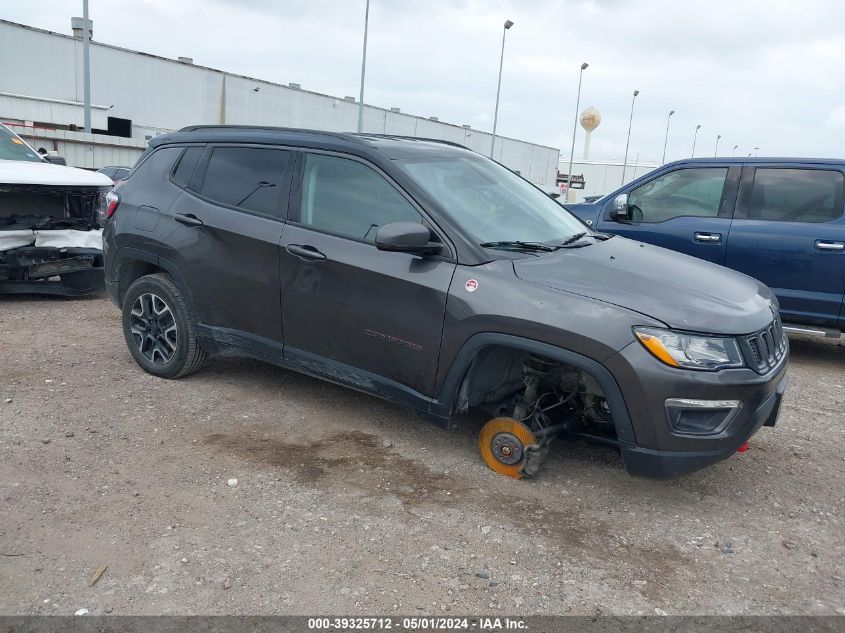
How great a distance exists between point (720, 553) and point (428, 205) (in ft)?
7.36

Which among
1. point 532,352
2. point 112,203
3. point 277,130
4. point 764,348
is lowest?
point 532,352

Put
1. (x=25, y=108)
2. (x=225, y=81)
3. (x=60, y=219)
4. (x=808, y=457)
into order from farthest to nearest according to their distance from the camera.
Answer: (x=225, y=81) → (x=25, y=108) → (x=60, y=219) → (x=808, y=457)

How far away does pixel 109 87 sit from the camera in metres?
37.8

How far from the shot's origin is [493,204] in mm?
4172

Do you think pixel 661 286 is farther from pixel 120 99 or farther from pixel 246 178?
pixel 120 99

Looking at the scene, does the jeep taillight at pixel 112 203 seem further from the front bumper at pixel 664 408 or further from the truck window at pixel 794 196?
the truck window at pixel 794 196

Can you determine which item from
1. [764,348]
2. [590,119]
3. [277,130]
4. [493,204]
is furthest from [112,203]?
[590,119]

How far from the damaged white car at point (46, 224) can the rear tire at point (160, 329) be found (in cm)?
261

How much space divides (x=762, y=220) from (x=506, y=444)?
429cm

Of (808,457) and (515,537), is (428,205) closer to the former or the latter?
(515,537)

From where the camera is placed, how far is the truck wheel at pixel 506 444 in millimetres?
3652

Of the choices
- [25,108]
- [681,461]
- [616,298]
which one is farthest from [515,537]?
[25,108]

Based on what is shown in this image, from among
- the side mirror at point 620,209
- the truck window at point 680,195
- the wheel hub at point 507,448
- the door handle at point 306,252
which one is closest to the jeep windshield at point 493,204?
the door handle at point 306,252

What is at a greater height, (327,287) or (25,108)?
(25,108)
